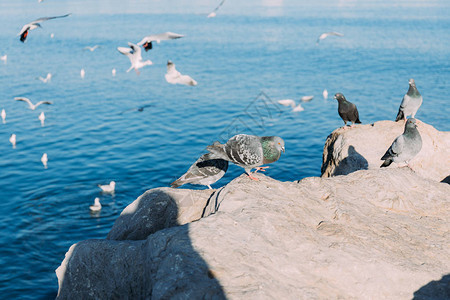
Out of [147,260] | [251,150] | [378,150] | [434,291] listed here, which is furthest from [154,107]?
[434,291]

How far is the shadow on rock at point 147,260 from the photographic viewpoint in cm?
574

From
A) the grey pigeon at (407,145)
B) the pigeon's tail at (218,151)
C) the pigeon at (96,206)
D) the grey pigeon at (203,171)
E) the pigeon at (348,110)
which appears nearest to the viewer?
the pigeon's tail at (218,151)

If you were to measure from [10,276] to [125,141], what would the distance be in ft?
47.4

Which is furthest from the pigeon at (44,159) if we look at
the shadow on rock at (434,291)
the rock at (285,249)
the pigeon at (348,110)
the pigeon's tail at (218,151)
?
the shadow on rock at (434,291)

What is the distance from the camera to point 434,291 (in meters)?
6.69

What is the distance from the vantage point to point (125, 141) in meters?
28.7

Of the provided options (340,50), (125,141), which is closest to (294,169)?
(125,141)

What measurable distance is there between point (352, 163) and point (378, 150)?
1.05 m

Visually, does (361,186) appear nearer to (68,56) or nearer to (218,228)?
(218,228)

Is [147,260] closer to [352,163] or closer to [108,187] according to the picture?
[352,163]

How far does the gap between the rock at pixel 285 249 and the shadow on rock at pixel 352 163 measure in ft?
13.2

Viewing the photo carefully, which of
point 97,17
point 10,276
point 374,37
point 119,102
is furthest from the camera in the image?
point 97,17

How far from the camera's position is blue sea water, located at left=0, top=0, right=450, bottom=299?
762 inches

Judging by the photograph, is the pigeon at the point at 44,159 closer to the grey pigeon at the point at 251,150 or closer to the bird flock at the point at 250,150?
the bird flock at the point at 250,150
